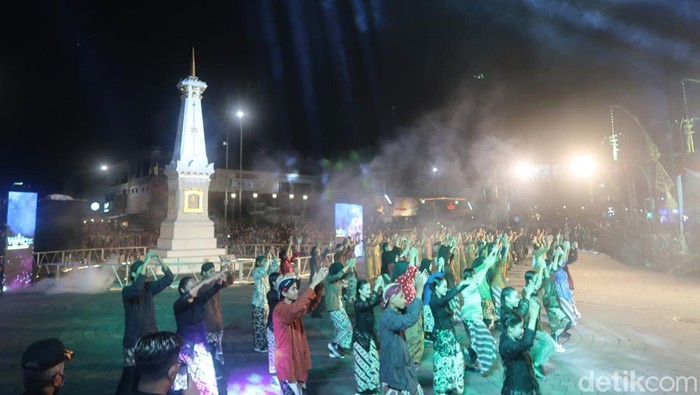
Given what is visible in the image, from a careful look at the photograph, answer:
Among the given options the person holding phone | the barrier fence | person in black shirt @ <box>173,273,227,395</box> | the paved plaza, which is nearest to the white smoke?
the barrier fence

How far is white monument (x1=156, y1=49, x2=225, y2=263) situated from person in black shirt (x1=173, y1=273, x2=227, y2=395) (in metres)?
12.4

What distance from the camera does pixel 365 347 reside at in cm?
488

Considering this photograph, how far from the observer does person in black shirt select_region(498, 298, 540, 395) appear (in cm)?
352

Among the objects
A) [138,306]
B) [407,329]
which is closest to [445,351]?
[407,329]

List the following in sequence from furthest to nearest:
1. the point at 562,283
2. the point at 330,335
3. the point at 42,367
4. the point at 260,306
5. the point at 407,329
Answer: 1. the point at 330,335
2. the point at 562,283
3. the point at 260,306
4. the point at 407,329
5. the point at 42,367

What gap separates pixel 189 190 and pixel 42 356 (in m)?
15.9

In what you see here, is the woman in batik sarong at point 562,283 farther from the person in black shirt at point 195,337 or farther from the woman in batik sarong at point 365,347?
the person in black shirt at point 195,337

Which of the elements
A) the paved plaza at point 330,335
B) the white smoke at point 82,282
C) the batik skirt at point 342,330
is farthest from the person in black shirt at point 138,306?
the white smoke at point 82,282

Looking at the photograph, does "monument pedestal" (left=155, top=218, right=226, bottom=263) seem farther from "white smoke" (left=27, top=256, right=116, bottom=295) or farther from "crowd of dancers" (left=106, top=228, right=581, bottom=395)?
"crowd of dancers" (left=106, top=228, right=581, bottom=395)

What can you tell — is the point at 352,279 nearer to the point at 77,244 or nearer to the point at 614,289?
the point at 614,289

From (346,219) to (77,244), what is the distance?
15.0 meters

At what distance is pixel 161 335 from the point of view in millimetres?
2473

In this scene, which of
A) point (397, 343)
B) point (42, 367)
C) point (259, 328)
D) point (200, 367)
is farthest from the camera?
point (259, 328)

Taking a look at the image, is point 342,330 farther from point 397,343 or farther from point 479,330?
point 397,343
